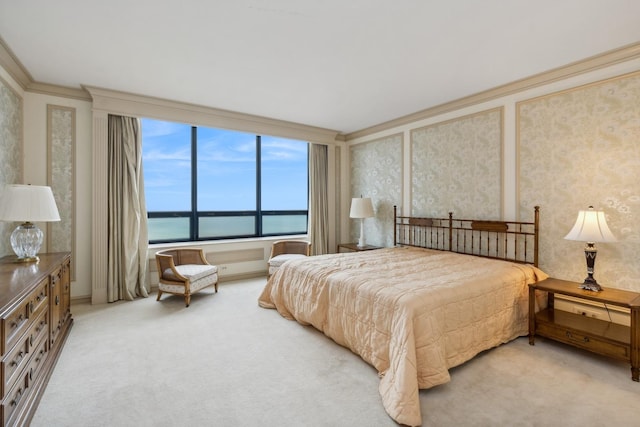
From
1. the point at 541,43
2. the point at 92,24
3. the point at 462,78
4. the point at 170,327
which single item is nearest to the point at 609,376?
the point at 541,43

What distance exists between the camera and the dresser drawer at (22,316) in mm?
1528

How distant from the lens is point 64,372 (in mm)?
2342

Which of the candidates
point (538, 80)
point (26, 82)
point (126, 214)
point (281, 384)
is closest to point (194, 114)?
point (126, 214)

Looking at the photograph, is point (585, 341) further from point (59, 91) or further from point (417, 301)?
point (59, 91)

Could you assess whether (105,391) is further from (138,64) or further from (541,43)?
(541,43)

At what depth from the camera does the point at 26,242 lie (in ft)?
9.02

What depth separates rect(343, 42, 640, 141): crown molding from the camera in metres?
2.77

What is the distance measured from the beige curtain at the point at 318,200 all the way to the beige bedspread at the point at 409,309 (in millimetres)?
2201

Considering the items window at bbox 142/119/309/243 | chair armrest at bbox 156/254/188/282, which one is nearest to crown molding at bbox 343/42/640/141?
window at bbox 142/119/309/243

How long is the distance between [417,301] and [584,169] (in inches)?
94.7

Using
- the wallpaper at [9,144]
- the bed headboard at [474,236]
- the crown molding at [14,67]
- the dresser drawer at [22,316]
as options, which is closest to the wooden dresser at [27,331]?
the dresser drawer at [22,316]

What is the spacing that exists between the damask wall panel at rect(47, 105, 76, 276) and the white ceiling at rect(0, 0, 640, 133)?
17.9 inches

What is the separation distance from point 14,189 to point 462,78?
14.9 feet

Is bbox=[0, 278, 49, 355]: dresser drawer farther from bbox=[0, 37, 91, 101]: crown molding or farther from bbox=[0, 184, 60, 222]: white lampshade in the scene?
bbox=[0, 37, 91, 101]: crown molding
